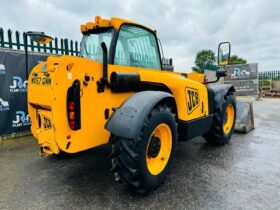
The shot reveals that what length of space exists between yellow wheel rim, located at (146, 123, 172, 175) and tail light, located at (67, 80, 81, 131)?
2.87ft

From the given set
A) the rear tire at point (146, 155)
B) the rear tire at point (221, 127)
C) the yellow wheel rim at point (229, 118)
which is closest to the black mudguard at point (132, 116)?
the rear tire at point (146, 155)

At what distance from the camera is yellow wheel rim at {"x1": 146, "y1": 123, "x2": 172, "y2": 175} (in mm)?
2811

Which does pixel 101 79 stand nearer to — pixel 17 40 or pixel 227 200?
pixel 227 200

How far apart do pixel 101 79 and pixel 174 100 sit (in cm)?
105

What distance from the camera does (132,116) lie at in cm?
245

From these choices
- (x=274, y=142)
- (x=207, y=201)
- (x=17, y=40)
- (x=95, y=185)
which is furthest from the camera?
(x=17, y=40)

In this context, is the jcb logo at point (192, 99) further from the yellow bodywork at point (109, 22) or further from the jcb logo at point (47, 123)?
the jcb logo at point (47, 123)

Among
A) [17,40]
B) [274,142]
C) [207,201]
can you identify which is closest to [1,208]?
[207,201]

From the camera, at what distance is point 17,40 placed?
19.1 feet

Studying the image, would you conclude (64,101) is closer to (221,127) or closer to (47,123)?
(47,123)

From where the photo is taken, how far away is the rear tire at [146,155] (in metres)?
2.47

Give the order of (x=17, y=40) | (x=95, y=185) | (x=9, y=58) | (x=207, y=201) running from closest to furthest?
(x=207, y=201) < (x=95, y=185) < (x=9, y=58) < (x=17, y=40)

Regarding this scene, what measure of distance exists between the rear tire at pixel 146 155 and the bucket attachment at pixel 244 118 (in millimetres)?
3440

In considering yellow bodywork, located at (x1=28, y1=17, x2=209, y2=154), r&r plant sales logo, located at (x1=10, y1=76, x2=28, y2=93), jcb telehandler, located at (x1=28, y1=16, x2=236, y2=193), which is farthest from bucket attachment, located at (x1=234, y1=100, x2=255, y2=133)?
r&r plant sales logo, located at (x1=10, y1=76, x2=28, y2=93)
